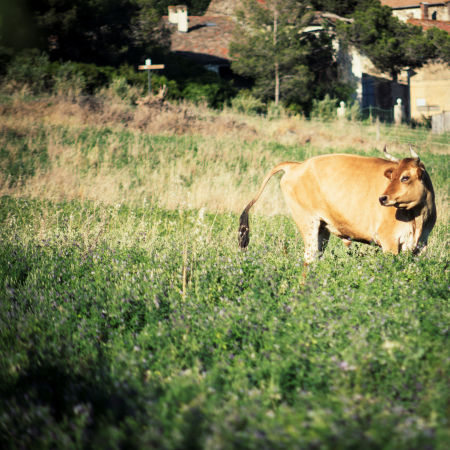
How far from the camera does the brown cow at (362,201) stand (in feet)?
18.9

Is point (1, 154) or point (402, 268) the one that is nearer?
point (402, 268)

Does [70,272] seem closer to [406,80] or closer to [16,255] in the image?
[16,255]

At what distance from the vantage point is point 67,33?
A: 26.2m

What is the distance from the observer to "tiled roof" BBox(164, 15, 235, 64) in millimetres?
37531

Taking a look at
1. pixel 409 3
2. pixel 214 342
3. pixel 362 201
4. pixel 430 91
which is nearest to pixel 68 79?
pixel 362 201

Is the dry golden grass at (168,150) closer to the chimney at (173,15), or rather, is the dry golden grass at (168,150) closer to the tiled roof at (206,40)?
the tiled roof at (206,40)

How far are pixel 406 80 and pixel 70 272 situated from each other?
4356cm

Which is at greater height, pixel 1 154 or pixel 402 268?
pixel 1 154

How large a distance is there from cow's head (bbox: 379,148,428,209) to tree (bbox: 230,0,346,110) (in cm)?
2751

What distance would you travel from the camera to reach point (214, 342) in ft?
13.3

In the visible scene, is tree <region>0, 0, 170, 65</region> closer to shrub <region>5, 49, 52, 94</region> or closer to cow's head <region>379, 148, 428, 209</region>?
shrub <region>5, 49, 52, 94</region>

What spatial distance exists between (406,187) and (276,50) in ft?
95.1

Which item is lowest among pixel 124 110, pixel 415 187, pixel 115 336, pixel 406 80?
pixel 115 336

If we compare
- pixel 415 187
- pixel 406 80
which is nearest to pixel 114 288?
pixel 415 187
